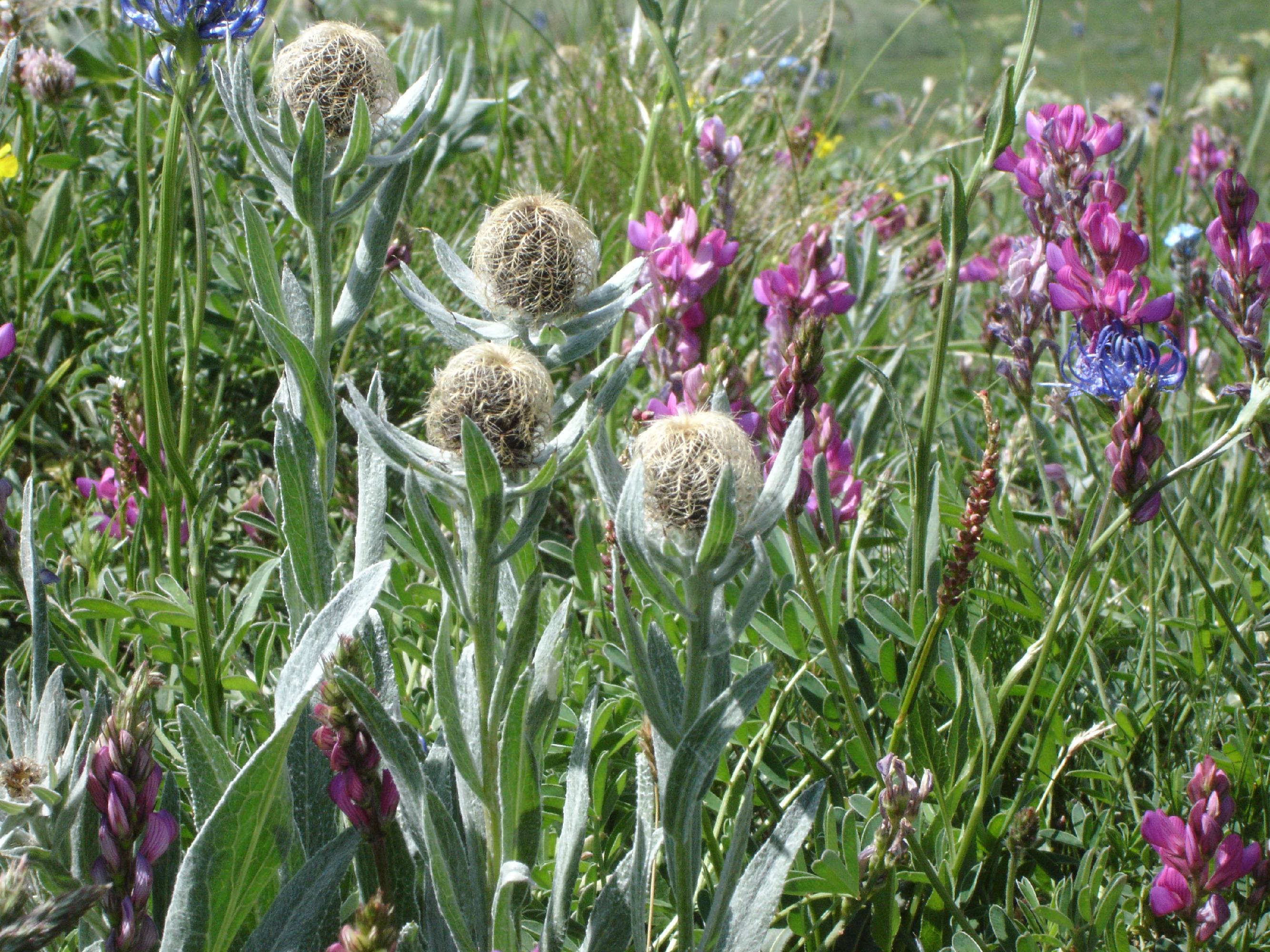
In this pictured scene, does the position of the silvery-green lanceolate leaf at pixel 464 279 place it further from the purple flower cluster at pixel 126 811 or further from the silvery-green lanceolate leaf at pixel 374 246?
the purple flower cluster at pixel 126 811

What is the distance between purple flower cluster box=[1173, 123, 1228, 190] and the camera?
149 inches

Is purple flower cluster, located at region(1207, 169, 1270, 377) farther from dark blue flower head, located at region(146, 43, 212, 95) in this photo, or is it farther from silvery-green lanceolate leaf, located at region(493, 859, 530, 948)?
dark blue flower head, located at region(146, 43, 212, 95)

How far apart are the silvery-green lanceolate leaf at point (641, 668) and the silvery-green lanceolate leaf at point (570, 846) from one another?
0.45 feet

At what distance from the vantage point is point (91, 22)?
3.60m

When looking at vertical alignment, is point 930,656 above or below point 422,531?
below

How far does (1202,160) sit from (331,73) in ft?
11.1

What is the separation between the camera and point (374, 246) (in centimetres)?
126

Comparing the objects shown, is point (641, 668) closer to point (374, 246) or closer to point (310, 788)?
point (310, 788)

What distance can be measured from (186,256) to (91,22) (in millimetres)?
1292

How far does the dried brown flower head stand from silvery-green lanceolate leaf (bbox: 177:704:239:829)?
0.48 ft

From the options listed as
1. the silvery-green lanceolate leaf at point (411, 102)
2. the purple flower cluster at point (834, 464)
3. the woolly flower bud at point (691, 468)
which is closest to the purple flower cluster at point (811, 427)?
the purple flower cluster at point (834, 464)

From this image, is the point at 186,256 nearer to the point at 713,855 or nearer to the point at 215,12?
the point at 215,12

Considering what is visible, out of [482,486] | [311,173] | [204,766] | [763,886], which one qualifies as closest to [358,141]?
[311,173]

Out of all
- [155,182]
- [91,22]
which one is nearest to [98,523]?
[155,182]
